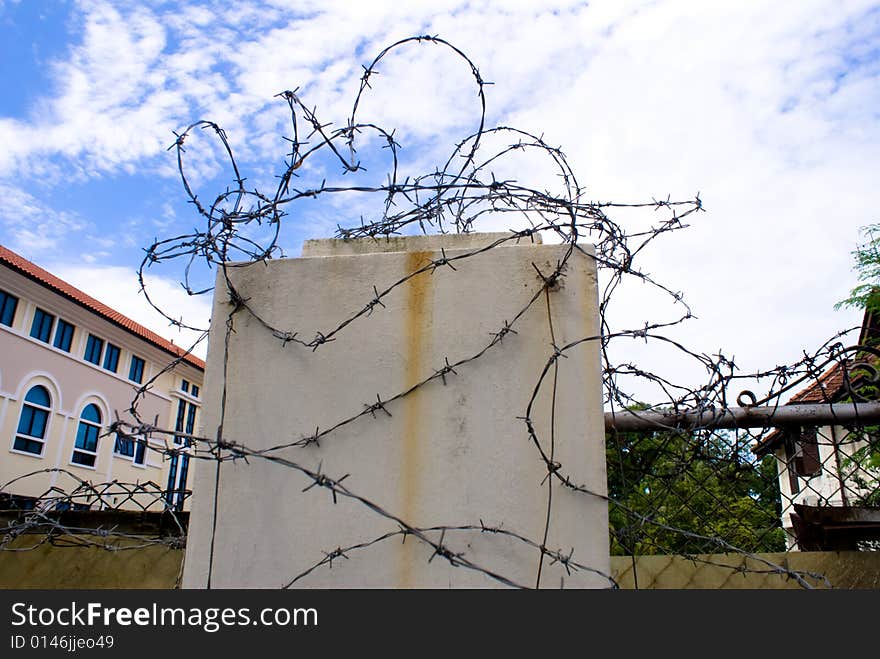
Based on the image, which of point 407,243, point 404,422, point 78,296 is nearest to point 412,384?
point 404,422

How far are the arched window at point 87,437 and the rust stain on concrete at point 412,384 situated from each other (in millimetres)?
23490

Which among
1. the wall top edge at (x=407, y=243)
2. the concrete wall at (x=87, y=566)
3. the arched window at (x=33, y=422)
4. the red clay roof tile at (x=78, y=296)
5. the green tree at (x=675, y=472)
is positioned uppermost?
the red clay roof tile at (x=78, y=296)

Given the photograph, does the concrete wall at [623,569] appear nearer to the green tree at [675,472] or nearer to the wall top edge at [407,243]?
the green tree at [675,472]

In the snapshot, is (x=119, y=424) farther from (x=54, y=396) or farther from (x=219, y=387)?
(x=54, y=396)

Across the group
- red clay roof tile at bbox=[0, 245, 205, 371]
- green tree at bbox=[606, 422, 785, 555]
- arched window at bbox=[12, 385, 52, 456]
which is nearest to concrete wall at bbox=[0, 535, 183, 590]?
green tree at bbox=[606, 422, 785, 555]

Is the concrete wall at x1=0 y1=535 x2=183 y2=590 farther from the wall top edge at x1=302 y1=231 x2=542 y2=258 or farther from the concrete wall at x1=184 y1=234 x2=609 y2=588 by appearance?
the wall top edge at x1=302 y1=231 x2=542 y2=258

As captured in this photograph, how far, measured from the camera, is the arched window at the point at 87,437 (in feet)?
72.4

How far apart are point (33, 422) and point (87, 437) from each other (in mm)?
2555

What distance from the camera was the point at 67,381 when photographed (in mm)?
21484

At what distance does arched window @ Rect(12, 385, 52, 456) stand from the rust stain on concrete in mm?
21939

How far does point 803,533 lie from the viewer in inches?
77.5

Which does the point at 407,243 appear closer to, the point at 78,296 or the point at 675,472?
the point at 675,472

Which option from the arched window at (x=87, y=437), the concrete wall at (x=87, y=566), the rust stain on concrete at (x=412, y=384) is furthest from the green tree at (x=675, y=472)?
the arched window at (x=87, y=437)

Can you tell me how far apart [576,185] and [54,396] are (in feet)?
76.1
